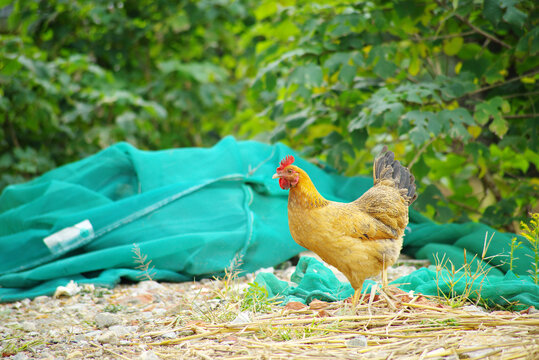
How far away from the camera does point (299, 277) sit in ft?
9.25

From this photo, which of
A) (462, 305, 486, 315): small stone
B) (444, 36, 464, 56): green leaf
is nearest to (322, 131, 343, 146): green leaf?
(444, 36, 464, 56): green leaf

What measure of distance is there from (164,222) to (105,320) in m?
1.07

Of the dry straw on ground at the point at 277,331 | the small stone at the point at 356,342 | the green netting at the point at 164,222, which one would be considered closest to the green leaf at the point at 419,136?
the green netting at the point at 164,222

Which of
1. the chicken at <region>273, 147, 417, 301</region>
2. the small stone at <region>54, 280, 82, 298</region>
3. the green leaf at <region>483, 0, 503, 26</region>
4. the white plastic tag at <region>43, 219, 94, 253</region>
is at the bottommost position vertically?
the small stone at <region>54, 280, 82, 298</region>

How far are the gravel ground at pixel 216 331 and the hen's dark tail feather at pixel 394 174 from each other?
24.5 inches

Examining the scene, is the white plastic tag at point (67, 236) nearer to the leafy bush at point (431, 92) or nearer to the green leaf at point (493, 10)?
the leafy bush at point (431, 92)

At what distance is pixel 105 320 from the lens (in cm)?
235

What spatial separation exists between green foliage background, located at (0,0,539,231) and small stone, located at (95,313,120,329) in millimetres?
1942

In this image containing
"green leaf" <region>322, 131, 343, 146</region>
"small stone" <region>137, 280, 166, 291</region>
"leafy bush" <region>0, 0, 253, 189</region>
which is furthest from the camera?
"leafy bush" <region>0, 0, 253, 189</region>

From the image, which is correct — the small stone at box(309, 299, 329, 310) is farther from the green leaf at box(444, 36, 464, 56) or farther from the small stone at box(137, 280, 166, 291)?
the green leaf at box(444, 36, 464, 56)

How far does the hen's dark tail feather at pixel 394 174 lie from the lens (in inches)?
103

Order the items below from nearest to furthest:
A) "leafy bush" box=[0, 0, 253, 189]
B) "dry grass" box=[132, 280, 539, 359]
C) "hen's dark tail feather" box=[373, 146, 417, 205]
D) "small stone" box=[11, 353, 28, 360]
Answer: "dry grass" box=[132, 280, 539, 359], "small stone" box=[11, 353, 28, 360], "hen's dark tail feather" box=[373, 146, 417, 205], "leafy bush" box=[0, 0, 253, 189]

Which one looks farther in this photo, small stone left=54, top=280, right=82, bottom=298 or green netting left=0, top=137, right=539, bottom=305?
green netting left=0, top=137, right=539, bottom=305

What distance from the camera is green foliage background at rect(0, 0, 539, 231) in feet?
11.3
